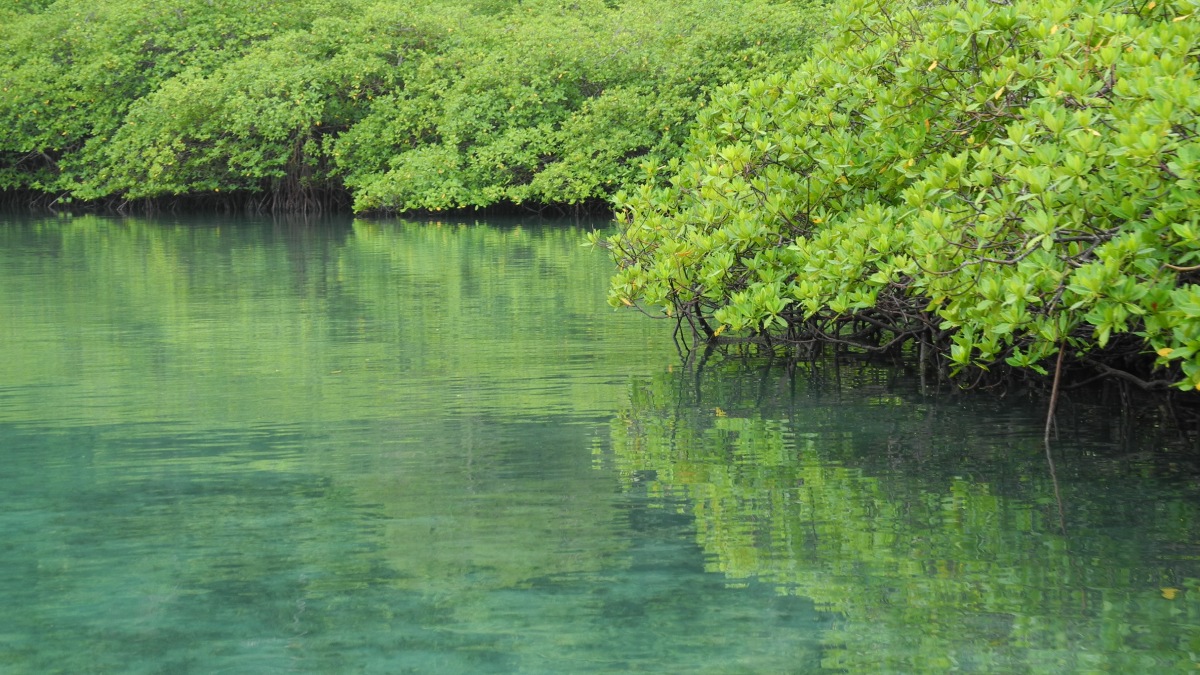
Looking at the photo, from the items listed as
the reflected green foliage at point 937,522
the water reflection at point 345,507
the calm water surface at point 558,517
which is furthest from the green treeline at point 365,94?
the reflected green foliage at point 937,522

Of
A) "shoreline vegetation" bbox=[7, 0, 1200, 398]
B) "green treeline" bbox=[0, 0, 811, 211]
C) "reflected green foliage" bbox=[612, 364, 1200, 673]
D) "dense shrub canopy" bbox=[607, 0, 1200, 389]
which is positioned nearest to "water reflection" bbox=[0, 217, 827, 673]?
"reflected green foliage" bbox=[612, 364, 1200, 673]

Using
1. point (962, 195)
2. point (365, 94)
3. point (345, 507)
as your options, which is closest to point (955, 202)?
point (962, 195)

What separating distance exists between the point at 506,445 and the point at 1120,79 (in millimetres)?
3026

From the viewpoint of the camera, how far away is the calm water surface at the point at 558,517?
4203mm

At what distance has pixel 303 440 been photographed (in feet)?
22.7

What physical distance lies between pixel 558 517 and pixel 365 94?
2778 cm

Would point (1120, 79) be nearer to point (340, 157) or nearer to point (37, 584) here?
point (37, 584)

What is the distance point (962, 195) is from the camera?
24.0ft

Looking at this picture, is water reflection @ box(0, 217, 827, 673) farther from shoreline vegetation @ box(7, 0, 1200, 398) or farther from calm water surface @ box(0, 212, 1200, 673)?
shoreline vegetation @ box(7, 0, 1200, 398)

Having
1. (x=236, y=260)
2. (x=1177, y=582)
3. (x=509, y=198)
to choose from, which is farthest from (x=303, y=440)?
(x=509, y=198)

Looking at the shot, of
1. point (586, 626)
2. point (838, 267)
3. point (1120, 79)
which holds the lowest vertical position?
point (586, 626)

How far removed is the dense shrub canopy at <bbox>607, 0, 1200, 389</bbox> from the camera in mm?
6078

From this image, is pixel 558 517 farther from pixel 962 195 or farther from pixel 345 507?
pixel 962 195

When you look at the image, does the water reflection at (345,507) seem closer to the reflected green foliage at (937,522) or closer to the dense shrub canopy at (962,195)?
the reflected green foliage at (937,522)
